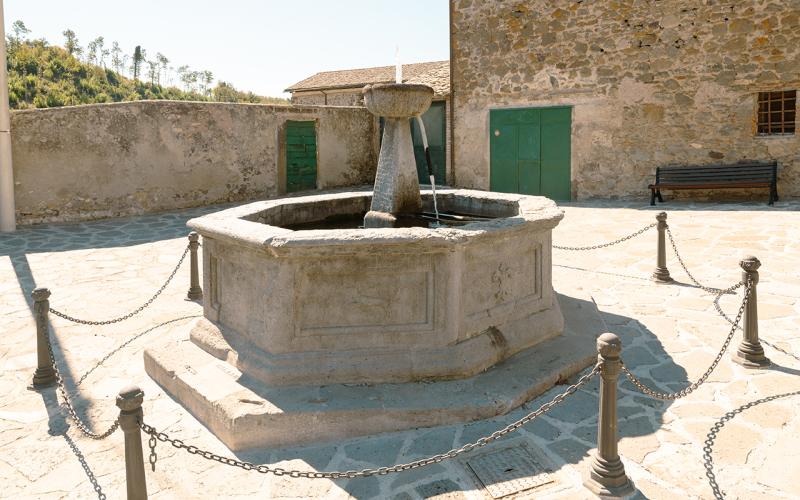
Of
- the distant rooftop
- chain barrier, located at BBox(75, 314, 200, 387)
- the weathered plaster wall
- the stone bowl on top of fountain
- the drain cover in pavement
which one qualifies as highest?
the distant rooftop

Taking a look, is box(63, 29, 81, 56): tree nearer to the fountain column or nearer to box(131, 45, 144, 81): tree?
box(131, 45, 144, 81): tree

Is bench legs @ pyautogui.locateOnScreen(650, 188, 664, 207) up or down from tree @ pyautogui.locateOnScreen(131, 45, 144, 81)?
down

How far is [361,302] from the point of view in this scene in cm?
371

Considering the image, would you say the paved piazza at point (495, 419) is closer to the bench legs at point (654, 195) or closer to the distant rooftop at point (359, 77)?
the bench legs at point (654, 195)

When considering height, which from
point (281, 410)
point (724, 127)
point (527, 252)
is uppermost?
point (724, 127)

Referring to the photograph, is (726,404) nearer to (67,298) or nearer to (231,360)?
(231,360)

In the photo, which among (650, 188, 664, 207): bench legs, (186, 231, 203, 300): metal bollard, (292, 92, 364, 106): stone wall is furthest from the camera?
(292, 92, 364, 106): stone wall

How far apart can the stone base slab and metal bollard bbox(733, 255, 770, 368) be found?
131cm

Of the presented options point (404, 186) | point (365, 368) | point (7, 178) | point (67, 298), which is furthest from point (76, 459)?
point (7, 178)

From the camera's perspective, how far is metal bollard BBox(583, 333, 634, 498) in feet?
8.95

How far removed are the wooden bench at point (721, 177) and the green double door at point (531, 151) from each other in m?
2.19

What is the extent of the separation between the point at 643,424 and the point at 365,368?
Answer: 5.48 feet

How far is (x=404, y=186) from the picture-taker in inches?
192

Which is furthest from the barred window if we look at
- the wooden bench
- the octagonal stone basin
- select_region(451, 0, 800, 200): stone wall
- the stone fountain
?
the octagonal stone basin
